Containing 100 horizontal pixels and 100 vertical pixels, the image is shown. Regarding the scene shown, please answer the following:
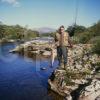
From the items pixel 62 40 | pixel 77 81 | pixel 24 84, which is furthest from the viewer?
pixel 24 84

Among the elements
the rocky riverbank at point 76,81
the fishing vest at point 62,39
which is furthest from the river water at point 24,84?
the fishing vest at point 62,39

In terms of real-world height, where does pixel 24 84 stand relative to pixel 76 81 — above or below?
below

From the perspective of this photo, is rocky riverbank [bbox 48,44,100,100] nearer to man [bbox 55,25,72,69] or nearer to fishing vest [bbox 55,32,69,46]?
man [bbox 55,25,72,69]

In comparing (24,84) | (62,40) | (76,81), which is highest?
(62,40)

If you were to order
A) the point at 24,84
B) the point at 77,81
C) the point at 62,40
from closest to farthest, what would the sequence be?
the point at 77,81 → the point at 62,40 → the point at 24,84

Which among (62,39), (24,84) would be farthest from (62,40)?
(24,84)

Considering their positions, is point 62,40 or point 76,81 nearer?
point 76,81

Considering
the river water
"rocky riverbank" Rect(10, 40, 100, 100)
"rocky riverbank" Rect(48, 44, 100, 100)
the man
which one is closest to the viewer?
"rocky riverbank" Rect(10, 40, 100, 100)

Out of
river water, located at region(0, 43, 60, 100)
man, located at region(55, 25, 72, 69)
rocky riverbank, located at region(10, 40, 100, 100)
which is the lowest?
river water, located at region(0, 43, 60, 100)

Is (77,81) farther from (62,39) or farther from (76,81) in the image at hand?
(62,39)

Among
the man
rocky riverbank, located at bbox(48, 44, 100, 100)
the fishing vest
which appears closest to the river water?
rocky riverbank, located at bbox(48, 44, 100, 100)

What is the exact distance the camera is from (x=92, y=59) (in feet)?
51.1

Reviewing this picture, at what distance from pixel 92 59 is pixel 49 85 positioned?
4.31 meters

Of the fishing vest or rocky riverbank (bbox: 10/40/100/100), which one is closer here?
rocky riverbank (bbox: 10/40/100/100)
